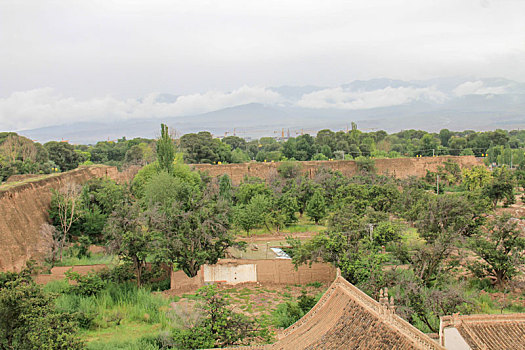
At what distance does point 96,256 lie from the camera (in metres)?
23.2

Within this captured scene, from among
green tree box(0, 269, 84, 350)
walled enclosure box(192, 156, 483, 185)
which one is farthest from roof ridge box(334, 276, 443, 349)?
walled enclosure box(192, 156, 483, 185)

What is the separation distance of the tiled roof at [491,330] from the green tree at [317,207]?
19.8 m

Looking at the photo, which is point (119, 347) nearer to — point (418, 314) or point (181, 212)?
point (181, 212)

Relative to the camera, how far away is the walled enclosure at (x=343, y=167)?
145 ft

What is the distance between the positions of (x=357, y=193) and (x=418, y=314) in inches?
622

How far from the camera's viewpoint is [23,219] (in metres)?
21.3

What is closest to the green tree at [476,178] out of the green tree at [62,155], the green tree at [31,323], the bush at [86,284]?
the bush at [86,284]

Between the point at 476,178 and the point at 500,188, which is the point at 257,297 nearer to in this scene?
the point at 500,188

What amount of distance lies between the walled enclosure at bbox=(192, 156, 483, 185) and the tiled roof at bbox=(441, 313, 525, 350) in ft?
109

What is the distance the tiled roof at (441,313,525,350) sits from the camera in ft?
31.4

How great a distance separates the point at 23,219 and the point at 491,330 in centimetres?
2004

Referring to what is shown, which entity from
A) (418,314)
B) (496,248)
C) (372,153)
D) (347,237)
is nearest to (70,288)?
(347,237)

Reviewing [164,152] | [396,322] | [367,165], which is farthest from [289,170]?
[396,322]

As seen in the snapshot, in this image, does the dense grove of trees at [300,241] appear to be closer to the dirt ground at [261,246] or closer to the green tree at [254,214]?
the green tree at [254,214]
